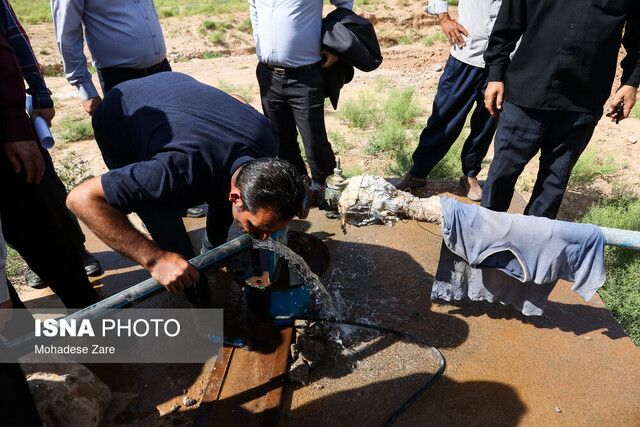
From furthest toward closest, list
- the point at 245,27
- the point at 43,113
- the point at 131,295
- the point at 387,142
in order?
the point at 245,27 < the point at 387,142 < the point at 43,113 < the point at 131,295

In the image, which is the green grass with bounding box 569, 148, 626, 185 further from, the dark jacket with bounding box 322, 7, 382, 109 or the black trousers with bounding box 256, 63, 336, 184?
the black trousers with bounding box 256, 63, 336, 184

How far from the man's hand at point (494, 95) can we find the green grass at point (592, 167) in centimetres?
232

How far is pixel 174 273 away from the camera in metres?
1.57

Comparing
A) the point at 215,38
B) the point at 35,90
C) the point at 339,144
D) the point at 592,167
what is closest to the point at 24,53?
the point at 35,90

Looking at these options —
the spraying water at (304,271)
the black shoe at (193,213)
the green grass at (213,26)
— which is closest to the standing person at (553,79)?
the spraying water at (304,271)

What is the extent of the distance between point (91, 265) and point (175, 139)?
4.89 feet

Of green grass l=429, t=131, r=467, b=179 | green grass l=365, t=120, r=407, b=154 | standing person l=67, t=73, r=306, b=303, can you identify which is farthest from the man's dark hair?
green grass l=365, t=120, r=407, b=154

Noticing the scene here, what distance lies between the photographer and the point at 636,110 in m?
6.14

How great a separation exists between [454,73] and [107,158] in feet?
8.09

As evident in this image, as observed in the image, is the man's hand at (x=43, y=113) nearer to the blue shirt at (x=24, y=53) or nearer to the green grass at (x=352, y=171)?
the blue shirt at (x=24, y=53)

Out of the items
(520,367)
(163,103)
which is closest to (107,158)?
(163,103)

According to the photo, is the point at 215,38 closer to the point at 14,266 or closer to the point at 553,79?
the point at 14,266

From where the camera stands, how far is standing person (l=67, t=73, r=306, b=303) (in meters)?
1.61

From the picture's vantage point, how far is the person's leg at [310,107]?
2838mm
